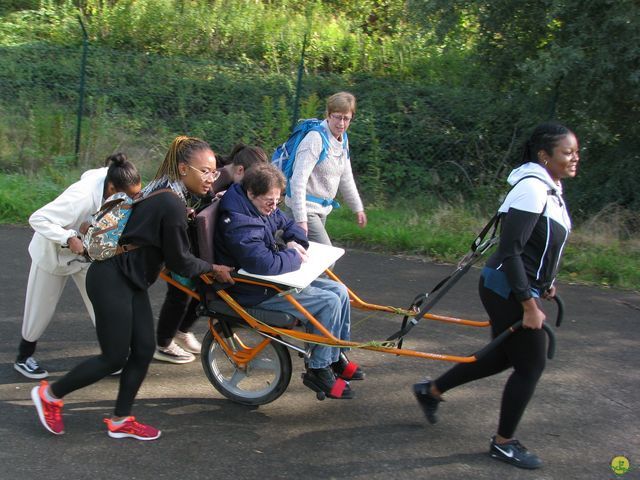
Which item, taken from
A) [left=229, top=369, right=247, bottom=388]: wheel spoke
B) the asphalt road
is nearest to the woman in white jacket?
the asphalt road

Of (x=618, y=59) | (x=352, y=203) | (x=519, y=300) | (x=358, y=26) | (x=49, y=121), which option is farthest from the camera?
(x=358, y=26)

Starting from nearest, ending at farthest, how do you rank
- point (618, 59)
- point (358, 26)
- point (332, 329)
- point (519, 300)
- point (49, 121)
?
point (519, 300), point (332, 329), point (618, 59), point (49, 121), point (358, 26)

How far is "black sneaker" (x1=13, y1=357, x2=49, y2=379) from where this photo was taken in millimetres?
4863

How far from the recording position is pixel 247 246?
13.9ft

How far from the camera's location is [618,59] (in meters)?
9.11

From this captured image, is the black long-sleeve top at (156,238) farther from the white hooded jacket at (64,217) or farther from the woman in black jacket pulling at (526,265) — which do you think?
the woman in black jacket pulling at (526,265)

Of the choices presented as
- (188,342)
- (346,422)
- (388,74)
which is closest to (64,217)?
(188,342)

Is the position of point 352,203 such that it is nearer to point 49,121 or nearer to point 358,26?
point 49,121

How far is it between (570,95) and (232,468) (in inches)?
307

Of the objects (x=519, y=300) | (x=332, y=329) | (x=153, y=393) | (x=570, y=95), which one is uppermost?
(x=570, y=95)

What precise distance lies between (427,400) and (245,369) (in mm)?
1163

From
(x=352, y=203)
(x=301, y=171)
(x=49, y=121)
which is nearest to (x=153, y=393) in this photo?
(x=301, y=171)

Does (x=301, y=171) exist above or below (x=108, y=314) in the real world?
above

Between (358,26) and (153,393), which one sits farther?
(358,26)
